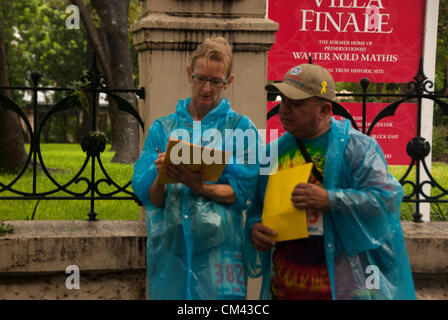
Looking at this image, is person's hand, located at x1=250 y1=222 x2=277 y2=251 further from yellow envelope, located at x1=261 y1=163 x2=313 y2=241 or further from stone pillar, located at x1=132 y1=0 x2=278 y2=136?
stone pillar, located at x1=132 y1=0 x2=278 y2=136

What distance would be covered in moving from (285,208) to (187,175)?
18.5 inches

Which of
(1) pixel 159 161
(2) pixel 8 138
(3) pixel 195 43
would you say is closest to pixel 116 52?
(2) pixel 8 138

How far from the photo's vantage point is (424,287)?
384 centimetres

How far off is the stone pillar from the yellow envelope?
118 centimetres

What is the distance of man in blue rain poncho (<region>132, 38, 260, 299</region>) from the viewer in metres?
2.43

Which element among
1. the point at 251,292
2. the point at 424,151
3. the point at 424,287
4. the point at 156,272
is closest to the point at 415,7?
the point at 424,151

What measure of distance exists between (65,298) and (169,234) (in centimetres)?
145

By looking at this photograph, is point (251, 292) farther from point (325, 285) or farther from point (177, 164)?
point (177, 164)

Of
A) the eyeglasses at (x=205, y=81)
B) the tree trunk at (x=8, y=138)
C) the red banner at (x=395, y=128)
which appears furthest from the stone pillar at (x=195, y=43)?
the tree trunk at (x=8, y=138)

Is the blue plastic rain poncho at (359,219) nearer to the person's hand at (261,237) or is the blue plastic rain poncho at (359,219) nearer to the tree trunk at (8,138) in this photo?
the person's hand at (261,237)

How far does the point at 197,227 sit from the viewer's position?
8.00 ft

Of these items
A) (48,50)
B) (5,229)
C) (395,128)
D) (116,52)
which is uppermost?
(48,50)

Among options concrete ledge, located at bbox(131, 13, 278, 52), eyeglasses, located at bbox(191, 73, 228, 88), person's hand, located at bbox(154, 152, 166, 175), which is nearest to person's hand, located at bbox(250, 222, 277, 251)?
person's hand, located at bbox(154, 152, 166, 175)

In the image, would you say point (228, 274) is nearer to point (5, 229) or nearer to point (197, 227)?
point (197, 227)
